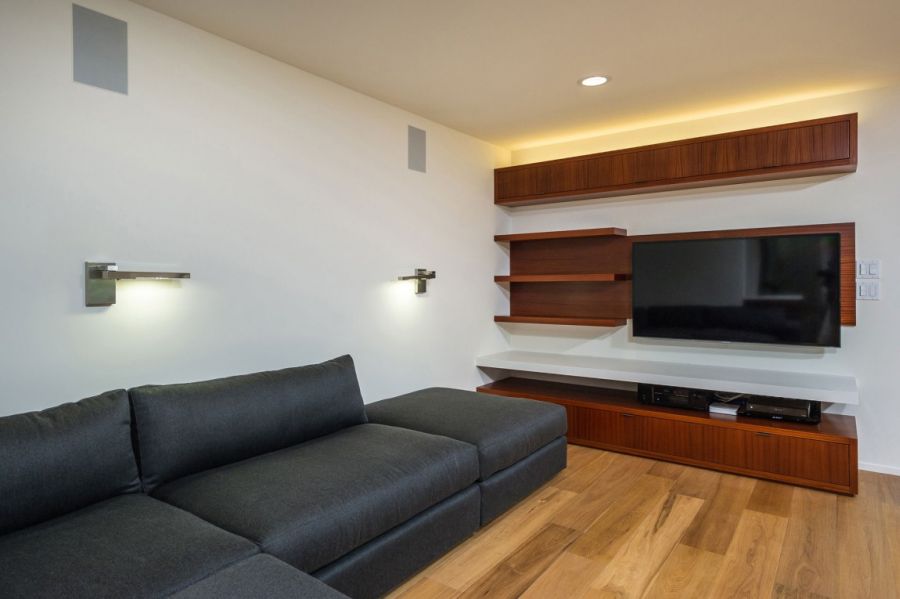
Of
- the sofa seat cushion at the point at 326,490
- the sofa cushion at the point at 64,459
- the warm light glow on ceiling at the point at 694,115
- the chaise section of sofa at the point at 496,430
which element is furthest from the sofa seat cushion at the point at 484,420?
the warm light glow on ceiling at the point at 694,115

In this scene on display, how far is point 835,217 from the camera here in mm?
3533

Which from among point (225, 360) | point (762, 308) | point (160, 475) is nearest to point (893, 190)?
point (762, 308)

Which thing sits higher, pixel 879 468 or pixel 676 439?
pixel 676 439

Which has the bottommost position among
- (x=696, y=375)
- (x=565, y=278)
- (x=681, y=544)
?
(x=681, y=544)

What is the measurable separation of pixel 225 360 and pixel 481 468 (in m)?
1.39

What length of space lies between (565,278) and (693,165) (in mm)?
1223

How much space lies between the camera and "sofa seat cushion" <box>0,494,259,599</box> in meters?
1.39

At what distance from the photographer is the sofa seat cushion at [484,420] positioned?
9.00 ft

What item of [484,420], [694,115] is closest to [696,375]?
[484,420]

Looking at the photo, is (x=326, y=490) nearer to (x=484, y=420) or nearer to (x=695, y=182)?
(x=484, y=420)

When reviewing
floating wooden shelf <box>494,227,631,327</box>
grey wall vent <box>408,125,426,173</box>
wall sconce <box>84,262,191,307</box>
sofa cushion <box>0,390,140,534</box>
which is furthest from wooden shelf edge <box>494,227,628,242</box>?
sofa cushion <box>0,390,140,534</box>

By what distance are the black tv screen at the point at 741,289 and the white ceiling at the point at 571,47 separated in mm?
995

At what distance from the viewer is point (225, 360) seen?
2746 mm

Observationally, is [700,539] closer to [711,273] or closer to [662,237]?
[711,273]
